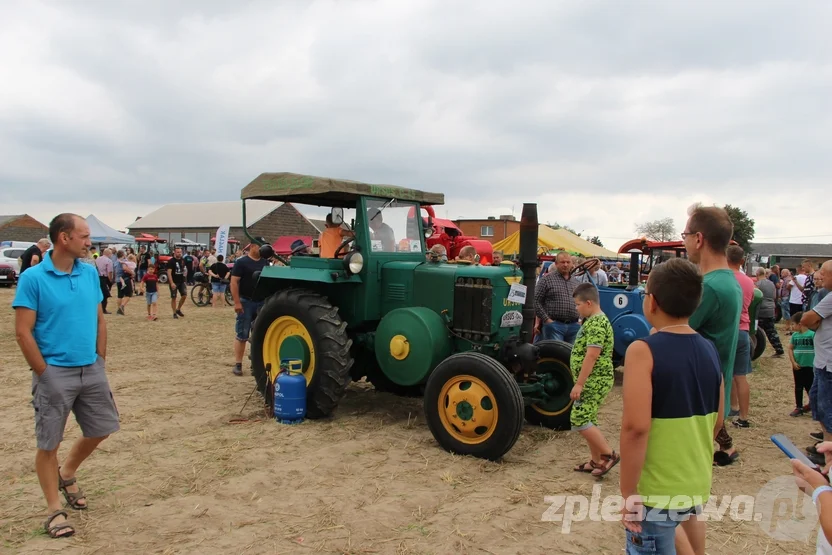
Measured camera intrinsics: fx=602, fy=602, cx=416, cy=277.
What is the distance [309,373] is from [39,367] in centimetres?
262

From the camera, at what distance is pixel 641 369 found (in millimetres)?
2033

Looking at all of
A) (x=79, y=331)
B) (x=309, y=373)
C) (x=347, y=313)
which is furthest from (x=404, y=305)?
(x=79, y=331)

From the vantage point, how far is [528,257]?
182 inches

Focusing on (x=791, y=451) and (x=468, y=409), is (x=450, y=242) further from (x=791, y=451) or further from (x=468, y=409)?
(x=791, y=451)

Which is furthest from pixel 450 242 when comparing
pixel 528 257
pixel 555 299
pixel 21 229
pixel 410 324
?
pixel 21 229

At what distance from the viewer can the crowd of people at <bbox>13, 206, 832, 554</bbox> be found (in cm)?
205

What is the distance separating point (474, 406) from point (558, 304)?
247 centimetres

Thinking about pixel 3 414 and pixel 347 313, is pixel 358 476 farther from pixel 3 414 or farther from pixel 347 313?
pixel 3 414

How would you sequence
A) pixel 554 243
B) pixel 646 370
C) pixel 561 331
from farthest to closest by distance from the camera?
pixel 554 243 → pixel 561 331 → pixel 646 370

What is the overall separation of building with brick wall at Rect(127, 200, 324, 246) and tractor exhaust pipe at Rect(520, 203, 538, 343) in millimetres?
33594

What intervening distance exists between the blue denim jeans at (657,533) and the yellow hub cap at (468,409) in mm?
2365

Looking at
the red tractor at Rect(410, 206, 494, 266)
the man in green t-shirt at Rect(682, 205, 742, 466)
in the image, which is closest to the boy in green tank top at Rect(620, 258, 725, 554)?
the man in green t-shirt at Rect(682, 205, 742, 466)

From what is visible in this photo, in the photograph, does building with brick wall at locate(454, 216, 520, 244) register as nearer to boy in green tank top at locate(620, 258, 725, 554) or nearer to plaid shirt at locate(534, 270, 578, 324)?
plaid shirt at locate(534, 270, 578, 324)

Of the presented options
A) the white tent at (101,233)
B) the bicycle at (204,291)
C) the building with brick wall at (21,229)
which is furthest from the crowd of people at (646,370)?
the building with brick wall at (21,229)
